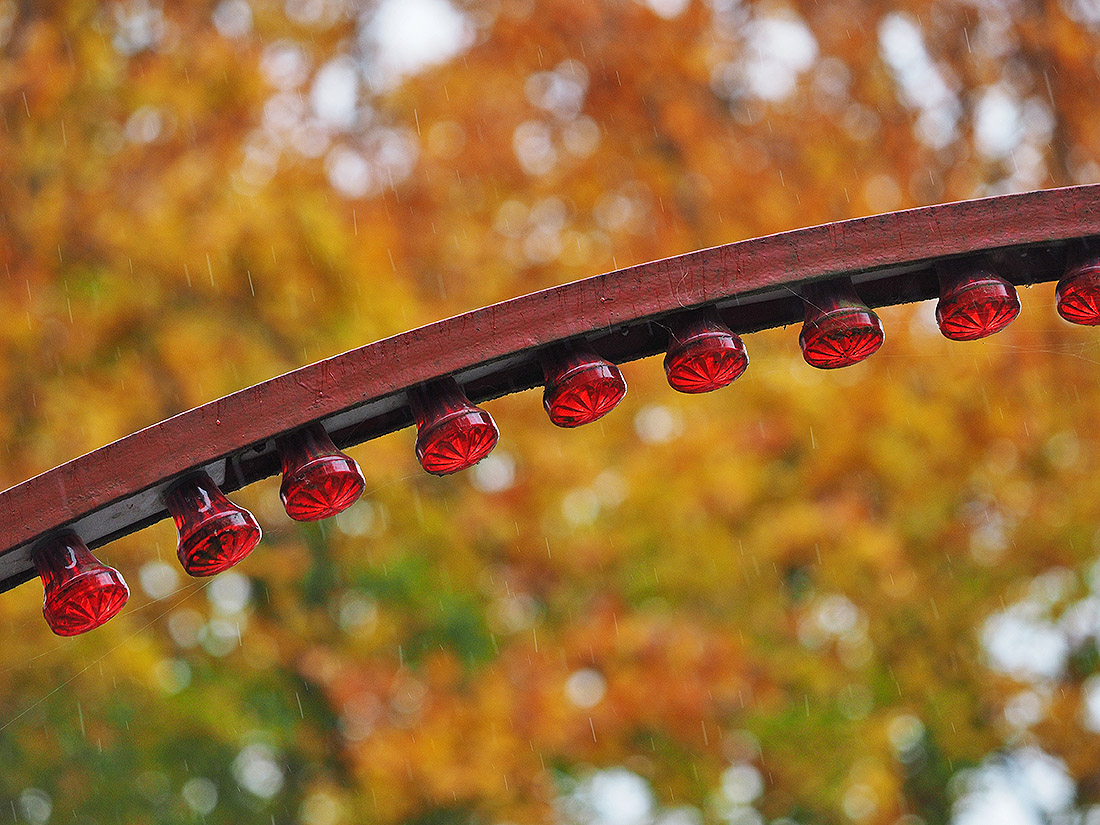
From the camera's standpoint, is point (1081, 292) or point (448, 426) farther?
point (1081, 292)

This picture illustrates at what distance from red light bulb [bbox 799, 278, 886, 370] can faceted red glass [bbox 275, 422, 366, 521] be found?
744mm

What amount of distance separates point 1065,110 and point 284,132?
4.71m

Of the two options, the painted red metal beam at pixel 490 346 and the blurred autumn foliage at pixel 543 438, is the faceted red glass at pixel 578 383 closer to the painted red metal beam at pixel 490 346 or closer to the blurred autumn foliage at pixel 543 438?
the painted red metal beam at pixel 490 346

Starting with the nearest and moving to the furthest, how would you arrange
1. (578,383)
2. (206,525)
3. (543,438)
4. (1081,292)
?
(206,525)
(578,383)
(1081,292)
(543,438)

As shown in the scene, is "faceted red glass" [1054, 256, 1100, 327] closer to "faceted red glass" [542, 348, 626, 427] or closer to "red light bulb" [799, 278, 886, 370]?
"red light bulb" [799, 278, 886, 370]

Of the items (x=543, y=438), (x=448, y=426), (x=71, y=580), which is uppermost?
(x=543, y=438)

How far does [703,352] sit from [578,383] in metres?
0.20

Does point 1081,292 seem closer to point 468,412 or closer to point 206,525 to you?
point 468,412

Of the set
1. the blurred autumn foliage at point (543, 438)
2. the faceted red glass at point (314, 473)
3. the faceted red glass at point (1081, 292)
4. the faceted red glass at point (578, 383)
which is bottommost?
the faceted red glass at point (314, 473)

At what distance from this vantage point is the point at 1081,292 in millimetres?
1872

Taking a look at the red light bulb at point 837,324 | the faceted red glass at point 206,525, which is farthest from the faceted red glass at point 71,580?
the red light bulb at point 837,324

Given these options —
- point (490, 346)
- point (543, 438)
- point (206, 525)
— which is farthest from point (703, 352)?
point (543, 438)

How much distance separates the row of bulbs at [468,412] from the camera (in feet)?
5.50

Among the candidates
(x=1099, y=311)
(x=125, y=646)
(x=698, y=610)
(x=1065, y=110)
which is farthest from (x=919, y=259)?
(x=1065, y=110)
